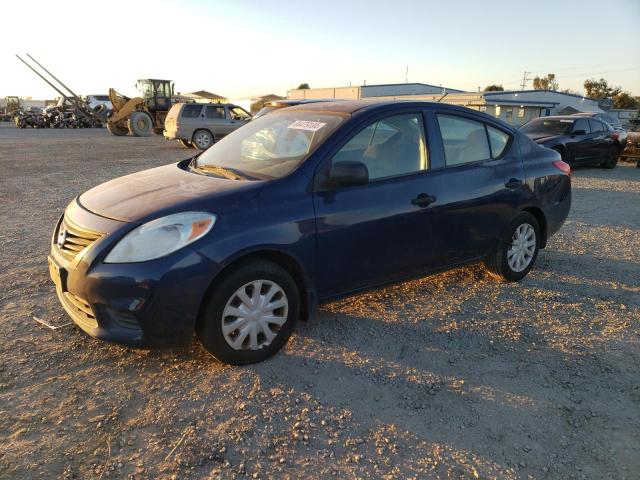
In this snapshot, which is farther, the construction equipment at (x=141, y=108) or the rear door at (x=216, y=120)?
the construction equipment at (x=141, y=108)

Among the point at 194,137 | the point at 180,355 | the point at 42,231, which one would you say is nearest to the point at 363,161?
the point at 180,355

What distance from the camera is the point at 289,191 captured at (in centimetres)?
305

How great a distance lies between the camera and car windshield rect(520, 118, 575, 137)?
41.9ft

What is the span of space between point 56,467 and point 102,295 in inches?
34.4

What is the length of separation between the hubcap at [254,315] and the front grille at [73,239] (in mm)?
893

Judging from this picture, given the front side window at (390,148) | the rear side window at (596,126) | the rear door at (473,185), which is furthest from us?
the rear side window at (596,126)

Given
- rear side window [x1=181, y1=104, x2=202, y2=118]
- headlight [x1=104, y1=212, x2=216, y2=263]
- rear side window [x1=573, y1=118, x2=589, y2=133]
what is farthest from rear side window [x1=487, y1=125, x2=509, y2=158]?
rear side window [x1=181, y1=104, x2=202, y2=118]

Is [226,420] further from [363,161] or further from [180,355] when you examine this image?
[363,161]

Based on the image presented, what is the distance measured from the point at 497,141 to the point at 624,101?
84553mm

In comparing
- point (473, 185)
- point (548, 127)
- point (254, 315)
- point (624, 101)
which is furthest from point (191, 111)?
point (624, 101)

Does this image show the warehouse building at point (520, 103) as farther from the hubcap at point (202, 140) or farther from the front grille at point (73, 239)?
the front grille at point (73, 239)

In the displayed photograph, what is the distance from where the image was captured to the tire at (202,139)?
17.8 m

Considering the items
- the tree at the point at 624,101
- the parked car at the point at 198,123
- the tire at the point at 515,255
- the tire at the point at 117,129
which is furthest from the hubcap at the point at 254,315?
the tree at the point at 624,101

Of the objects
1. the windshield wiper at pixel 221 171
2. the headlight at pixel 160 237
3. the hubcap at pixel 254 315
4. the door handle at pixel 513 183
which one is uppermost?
the windshield wiper at pixel 221 171
